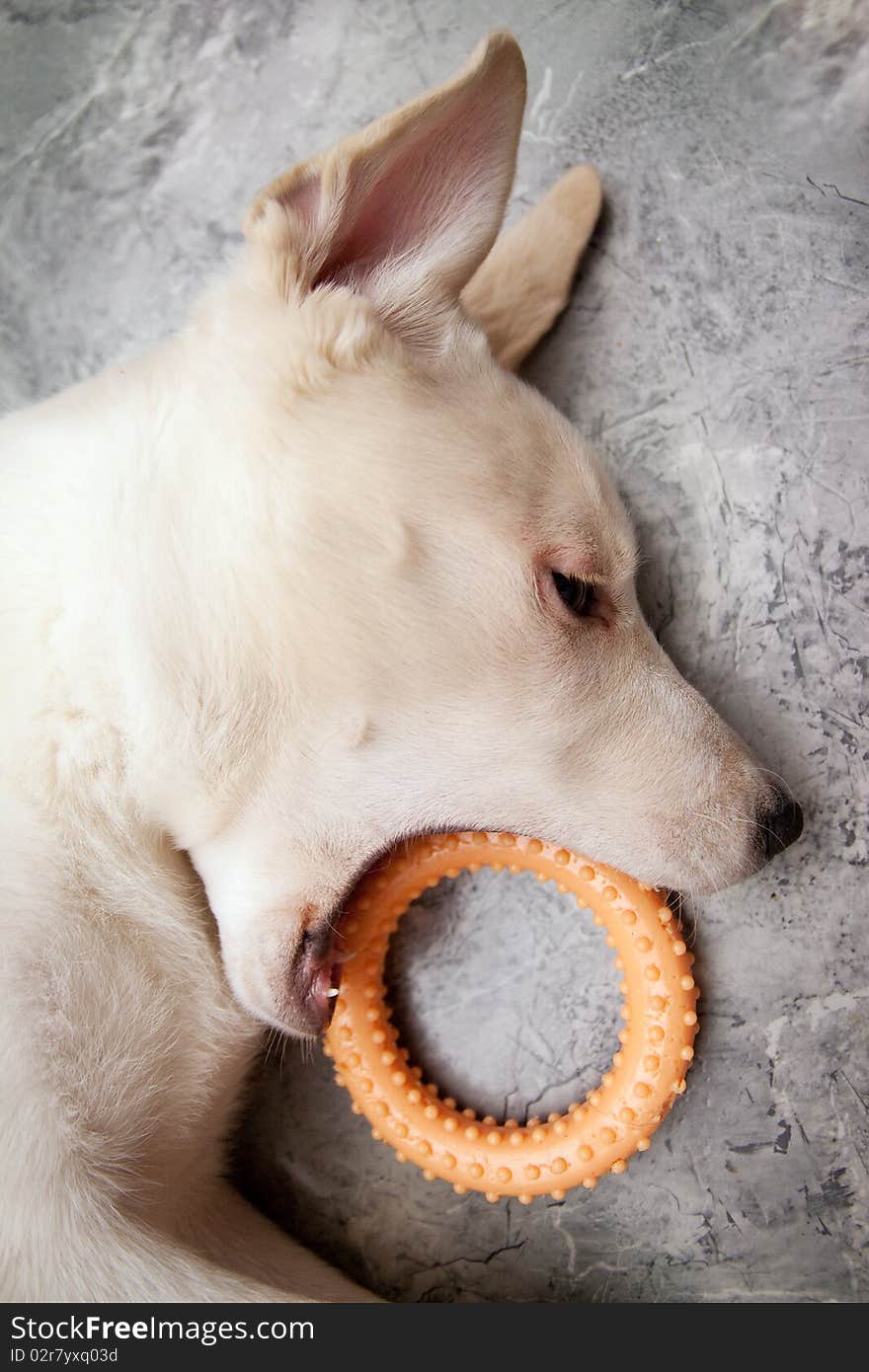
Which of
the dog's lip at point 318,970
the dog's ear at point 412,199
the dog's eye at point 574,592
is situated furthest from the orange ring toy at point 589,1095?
the dog's ear at point 412,199

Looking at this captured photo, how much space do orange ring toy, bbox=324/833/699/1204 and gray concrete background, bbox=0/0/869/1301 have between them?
181mm

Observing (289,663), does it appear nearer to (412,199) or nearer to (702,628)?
(412,199)

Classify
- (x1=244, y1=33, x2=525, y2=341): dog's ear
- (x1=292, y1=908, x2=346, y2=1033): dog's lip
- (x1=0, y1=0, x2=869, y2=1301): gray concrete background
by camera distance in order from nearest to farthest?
(x1=244, y1=33, x2=525, y2=341): dog's ear, (x1=292, y1=908, x2=346, y2=1033): dog's lip, (x1=0, y1=0, x2=869, y2=1301): gray concrete background

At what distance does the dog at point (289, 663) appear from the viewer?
4.62 feet

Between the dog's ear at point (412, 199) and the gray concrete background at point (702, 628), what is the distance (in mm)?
564

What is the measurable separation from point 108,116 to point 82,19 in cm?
22

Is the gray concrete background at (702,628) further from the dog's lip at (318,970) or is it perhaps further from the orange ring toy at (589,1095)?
the dog's lip at (318,970)

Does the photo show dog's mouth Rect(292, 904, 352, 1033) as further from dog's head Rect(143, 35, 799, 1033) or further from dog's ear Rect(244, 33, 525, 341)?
dog's ear Rect(244, 33, 525, 341)

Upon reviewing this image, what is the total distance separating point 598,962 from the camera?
198 cm

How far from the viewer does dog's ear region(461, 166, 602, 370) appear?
77.4 inches

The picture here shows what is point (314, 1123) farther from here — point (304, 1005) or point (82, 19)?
point (82, 19)

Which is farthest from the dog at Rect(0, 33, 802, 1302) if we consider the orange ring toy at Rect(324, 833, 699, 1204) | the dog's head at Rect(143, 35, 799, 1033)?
the orange ring toy at Rect(324, 833, 699, 1204)

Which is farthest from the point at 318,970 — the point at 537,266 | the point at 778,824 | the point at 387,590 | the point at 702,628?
the point at 537,266

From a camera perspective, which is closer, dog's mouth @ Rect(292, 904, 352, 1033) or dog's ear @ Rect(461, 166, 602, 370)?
dog's mouth @ Rect(292, 904, 352, 1033)
